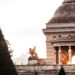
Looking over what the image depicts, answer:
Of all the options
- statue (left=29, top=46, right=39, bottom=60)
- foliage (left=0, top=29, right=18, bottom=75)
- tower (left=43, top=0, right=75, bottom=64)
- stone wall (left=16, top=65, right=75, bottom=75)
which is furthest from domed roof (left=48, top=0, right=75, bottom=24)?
foliage (left=0, top=29, right=18, bottom=75)

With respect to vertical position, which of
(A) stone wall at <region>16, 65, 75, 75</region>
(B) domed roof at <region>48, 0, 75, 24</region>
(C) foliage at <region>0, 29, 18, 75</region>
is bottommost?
(C) foliage at <region>0, 29, 18, 75</region>

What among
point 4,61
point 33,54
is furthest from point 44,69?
point 4,61

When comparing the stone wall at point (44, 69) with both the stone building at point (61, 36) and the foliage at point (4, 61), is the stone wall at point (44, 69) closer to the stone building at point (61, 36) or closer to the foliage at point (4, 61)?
the stone building at point (61, 36)

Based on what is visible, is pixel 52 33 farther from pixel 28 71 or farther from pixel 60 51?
pixel 28 71

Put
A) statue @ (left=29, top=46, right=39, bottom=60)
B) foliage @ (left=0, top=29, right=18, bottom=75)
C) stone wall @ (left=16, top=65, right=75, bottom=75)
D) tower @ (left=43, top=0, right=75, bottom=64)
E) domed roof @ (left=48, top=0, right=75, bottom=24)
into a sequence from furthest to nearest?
domed roof @ (left=48, top=0, right=75, bottom=24), statue @ (left=29, top=46, right=39, bottom=60), tower @ (left=43, top=0, right=75, bottom=64), stone wall @ (left=16, top=65, right=75, bottom=75), foliage @ (left=0, top=29, right=18, bottom=75)

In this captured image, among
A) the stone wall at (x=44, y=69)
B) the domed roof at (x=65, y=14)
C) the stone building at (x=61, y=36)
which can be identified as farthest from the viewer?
the domed roof at (x=65, y=14)

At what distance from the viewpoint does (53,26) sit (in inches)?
3686

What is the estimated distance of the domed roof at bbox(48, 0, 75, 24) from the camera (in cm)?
9388

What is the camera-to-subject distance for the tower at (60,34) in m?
91.9

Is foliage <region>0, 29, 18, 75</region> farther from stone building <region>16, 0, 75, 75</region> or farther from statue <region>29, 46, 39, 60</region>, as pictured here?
statue <region>29, 46, 39, 60</region>

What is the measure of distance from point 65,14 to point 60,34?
3.56 meters

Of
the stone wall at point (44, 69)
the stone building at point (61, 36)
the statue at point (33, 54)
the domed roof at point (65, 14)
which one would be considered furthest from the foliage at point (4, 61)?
the domed roof at point (65, 14)

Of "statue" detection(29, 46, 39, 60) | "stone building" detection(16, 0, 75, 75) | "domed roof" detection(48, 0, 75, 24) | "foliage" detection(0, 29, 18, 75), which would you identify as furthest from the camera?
A: "domed roof" detection(48, 0, 75, 24)

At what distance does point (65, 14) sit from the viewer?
94375 millimetres
